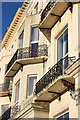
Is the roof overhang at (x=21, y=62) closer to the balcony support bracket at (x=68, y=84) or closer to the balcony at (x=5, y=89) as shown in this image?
the balcony at (x=5, y=89)

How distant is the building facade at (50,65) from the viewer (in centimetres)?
1185

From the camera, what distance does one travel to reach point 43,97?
1398 centimetres

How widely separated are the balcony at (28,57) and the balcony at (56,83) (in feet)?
10.4

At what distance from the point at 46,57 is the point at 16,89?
143 inches

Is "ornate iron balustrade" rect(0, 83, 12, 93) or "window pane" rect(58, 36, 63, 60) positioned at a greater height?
"ornate iron balustrade" rect(0, 83, 12, 93)

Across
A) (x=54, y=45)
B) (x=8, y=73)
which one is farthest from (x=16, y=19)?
(x=54, y=45)

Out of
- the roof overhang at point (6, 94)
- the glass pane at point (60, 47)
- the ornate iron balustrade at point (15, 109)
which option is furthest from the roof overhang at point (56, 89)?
the roof overhang at point (6, 94)

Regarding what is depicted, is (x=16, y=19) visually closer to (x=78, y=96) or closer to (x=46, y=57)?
(x=46, y=57)

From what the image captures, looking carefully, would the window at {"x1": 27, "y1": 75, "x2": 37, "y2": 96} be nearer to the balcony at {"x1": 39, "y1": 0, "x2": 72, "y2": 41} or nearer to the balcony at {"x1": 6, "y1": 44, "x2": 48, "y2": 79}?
the balcony at {"x1": 6, "y1": 44, "x2": 48, "y2": 79}

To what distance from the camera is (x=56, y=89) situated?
12.9 meters

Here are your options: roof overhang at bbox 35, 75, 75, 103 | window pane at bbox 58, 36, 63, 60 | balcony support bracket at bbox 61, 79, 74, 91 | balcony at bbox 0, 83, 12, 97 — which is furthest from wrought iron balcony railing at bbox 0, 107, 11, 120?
balcony support bracket at bbox 61, 79, 74, 91

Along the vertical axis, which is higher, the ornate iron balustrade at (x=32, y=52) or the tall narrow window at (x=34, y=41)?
the tall narrow window at (x=34, y=41)

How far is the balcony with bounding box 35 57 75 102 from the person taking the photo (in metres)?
11.8

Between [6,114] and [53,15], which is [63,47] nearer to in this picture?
[53,15]
